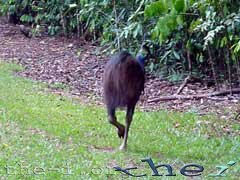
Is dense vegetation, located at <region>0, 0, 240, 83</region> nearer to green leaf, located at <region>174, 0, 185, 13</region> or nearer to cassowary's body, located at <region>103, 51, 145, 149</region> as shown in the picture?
green leaf, located at <region>174, 0, 185, 13</region>

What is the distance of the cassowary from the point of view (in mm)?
4926

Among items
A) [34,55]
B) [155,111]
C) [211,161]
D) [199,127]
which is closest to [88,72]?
[34,55]

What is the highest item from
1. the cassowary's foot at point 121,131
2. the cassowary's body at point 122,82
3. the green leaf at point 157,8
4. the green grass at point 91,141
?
the green leaf at point 157,8

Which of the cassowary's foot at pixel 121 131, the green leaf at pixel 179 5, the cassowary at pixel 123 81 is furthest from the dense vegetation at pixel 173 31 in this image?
the cassowary's foot at pixel 121 131

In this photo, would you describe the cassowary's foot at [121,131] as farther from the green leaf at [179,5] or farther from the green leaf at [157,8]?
the green leaf at [179,5]

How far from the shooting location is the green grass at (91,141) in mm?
4520

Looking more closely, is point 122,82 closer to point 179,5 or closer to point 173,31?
point 179,5

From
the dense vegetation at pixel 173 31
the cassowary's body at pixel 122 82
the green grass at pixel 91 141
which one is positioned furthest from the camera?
the dense vegetation at pixel 173 31

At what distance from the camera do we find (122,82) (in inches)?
194

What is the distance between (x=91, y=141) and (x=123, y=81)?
858 mm

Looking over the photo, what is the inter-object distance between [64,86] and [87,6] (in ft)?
8.47

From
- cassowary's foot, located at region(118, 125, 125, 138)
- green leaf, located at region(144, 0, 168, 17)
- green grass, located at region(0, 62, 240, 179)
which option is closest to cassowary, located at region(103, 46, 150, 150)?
cassowary's foot, located at region(118, 125, 125, 138)

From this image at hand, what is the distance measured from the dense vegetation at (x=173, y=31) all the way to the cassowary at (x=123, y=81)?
32 centimetres

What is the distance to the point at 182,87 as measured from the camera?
844 cm
